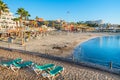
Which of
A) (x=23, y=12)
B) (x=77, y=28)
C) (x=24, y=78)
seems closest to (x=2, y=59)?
(x=24, y=78)

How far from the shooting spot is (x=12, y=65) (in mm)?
14203

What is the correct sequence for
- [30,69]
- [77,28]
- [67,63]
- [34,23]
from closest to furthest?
[30,69] < [67,63] < [34,23] < [77,28]

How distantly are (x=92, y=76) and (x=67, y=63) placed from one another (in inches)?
170

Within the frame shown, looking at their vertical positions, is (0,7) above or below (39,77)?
above

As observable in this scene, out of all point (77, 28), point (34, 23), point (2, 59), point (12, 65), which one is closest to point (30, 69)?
point (12, 65)

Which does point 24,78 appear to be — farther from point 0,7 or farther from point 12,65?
point 0,7

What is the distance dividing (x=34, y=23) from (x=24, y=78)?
70.6m

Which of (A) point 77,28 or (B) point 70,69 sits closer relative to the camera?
(B) point 70,69

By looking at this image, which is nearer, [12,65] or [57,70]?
[57,70]

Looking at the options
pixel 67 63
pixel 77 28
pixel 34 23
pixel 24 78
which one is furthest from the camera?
pixel 77 28

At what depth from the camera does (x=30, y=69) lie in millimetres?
14125

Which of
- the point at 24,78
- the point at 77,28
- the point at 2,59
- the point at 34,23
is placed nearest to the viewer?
the point at 24,78

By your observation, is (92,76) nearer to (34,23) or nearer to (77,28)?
(34,23)

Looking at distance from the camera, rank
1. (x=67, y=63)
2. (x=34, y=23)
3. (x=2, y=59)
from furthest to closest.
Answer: (x=34, y=23) → (x=2, y=59) → (x=67, y=63)
